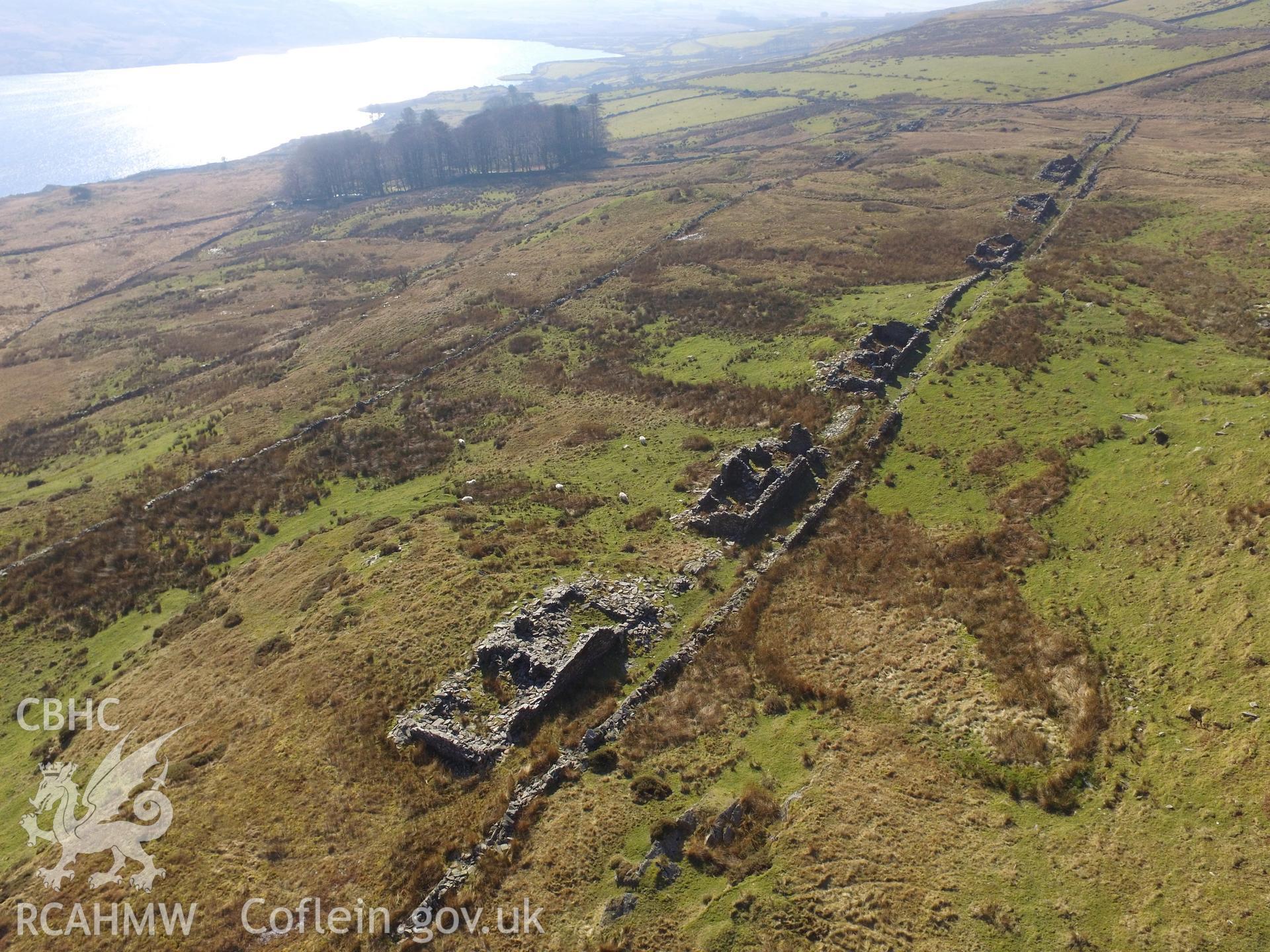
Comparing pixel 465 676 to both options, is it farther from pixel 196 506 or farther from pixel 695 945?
pixel 196 506

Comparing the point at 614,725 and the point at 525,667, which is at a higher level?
the point at 525,667

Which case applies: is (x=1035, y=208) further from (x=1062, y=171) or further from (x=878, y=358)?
(x=878, y=358)

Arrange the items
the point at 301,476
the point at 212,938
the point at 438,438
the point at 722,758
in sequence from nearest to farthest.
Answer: the point at 212,938 < the point at 722,758 < the point at 301,476 < the point at 438,438

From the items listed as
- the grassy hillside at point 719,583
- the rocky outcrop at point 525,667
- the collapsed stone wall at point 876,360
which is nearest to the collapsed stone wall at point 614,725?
the grassy hillside at point 719,583

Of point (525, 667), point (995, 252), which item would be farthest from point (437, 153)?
point (525, 667)

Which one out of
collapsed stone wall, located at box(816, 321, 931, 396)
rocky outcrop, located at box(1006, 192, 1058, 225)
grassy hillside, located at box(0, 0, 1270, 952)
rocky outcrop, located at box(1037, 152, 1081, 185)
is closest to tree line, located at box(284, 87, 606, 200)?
grassy hillside, located at box(0, 0, 1270, 952)

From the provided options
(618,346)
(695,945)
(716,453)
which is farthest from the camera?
(618,346)

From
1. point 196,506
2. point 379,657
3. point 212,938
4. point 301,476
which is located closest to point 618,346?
point 301,476
